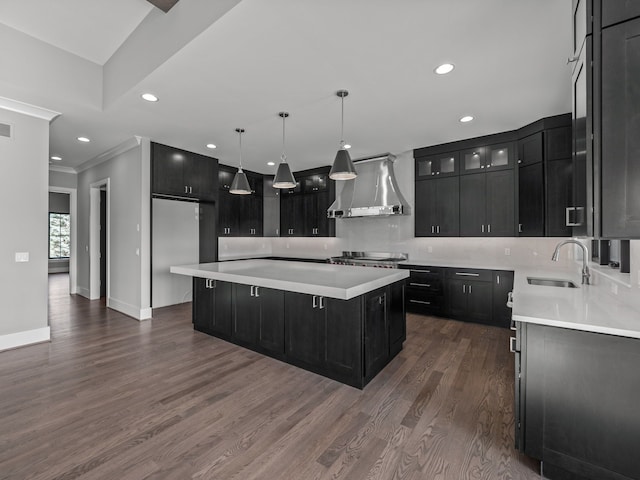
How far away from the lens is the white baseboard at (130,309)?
4.62 meters

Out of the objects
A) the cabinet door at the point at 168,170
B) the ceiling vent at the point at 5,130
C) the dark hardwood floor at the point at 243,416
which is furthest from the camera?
the cabinet door at the point at 168,170

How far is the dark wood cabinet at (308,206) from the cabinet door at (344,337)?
152 inches

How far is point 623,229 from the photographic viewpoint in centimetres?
137

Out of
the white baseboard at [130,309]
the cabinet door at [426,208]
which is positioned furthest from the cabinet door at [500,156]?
the white baseboard at [130,309]

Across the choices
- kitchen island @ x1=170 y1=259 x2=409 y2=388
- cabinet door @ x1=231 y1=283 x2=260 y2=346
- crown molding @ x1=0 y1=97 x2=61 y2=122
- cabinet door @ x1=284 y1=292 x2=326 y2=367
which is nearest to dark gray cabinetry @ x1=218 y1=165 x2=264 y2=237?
crown molding @ x1=0 y1=97 x2=61 y2=122

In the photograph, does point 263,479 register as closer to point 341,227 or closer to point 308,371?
point 308,371

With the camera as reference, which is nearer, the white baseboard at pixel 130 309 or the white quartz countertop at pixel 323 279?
the white quartz countertop at pixel 323 279

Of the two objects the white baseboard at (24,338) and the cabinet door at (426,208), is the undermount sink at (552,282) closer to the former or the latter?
the cabinet door at (426,208)

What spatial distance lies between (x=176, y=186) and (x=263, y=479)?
4645 millimetres

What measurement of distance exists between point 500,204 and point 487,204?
173 millimetres

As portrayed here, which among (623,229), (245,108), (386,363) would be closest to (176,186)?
(245,108)

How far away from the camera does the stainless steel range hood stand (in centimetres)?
530

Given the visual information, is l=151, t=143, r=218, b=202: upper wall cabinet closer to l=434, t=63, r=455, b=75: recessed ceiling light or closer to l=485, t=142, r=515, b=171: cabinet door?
l=434, t=63, r=455, b=75: recessed ceiling light

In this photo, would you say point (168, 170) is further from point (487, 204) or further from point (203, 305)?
point (487, 204)
